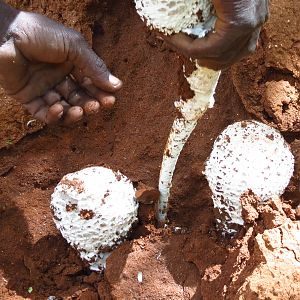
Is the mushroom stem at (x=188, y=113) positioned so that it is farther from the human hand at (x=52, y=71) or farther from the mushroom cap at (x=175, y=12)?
the human hand at (x=52, y=71)

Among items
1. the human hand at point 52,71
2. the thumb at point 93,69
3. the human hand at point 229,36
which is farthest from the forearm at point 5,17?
the human hand at point 229,36

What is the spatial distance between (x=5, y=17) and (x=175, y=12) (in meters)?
0.81

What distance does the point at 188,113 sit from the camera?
153 centimetres

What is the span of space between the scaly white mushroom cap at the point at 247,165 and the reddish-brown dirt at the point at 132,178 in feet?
0.38

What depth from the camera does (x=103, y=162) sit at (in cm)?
213

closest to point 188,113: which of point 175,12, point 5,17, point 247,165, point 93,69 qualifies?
point 247,165

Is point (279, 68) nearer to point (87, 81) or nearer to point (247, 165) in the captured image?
point (247, 165)

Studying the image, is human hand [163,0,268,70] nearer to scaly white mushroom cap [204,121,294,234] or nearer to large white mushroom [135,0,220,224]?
large white mushroom [135,0,220,224]

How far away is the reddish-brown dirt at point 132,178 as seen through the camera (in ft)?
5.48

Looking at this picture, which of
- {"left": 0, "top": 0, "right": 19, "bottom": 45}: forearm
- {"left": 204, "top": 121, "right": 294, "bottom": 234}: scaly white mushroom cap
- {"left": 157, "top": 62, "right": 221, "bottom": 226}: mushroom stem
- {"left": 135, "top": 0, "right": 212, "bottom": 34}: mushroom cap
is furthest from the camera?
{"left": 0, "top": 0, "right": 19, "bottom": 45}: forearm

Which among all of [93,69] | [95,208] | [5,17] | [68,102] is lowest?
[95,208]

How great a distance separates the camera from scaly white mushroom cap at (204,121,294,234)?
1.60 metres

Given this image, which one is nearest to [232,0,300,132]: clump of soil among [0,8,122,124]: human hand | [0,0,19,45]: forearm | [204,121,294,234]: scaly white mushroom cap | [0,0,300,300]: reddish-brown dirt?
[0,0,300,300]: reddish-brown dirt

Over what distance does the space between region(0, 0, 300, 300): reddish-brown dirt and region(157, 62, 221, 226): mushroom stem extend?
6.4 inches
